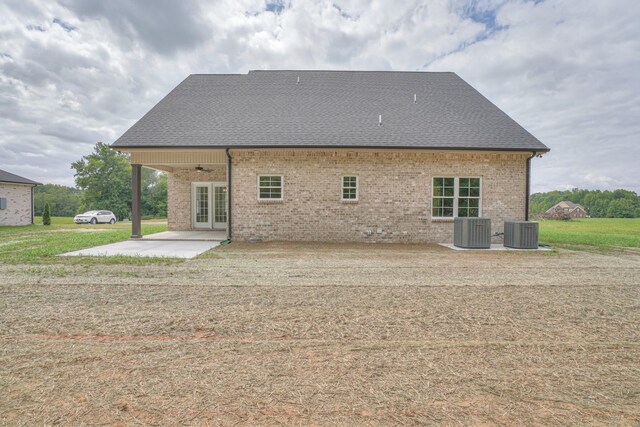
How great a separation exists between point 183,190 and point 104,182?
39.0 metres

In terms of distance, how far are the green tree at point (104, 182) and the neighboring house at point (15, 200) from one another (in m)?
22.3

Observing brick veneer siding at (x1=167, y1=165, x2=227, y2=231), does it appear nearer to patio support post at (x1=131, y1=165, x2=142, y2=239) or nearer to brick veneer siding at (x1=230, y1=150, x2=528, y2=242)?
patio support post at (x1=131, y1=165, x2=142, y2=239)

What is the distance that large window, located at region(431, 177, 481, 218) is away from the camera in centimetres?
1250

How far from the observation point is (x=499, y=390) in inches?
104

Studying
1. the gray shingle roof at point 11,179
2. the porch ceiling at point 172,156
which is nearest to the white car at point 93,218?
the gray shingle roof at point 11,179

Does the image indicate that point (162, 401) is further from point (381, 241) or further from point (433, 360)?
point (381, 241)

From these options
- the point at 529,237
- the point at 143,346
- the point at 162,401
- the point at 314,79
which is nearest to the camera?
the point at 162,401

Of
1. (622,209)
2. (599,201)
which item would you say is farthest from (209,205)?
(599,201)

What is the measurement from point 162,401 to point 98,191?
175ft

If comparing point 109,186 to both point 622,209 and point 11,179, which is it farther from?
point 622,209

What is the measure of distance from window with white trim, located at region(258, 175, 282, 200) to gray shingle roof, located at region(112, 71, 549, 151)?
1331 millimetres

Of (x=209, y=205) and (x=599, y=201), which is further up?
(x=599, y=201)

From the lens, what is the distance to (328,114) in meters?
13.9

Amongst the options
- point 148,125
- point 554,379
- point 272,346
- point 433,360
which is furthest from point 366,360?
point 148,125
